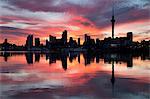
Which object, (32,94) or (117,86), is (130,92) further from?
(32,94)

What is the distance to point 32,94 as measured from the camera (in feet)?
66.6

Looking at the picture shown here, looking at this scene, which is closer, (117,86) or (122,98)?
(122,98)

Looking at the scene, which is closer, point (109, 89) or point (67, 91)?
point (67, 91)

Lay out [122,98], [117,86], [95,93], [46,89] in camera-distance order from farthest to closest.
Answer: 1. [117,86]
2. [46,89]
3. [95,93]
4. [122,98]

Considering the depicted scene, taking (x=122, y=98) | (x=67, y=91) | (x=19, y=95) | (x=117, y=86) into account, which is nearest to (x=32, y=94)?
(x=19, y=95)

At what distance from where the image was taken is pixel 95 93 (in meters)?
20.9

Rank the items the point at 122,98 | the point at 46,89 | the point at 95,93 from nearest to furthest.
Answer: the point at 122,98 < the point at 95,93 < the point at 46,89

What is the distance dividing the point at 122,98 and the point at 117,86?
5453mm

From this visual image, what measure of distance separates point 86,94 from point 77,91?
1233 mm

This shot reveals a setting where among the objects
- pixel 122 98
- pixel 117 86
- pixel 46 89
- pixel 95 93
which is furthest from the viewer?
pixel 117 86

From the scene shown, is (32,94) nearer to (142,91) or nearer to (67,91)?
(67,91)

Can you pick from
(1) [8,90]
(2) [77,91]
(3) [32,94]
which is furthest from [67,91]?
(1) [8,90]

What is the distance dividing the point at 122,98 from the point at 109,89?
3.81 m

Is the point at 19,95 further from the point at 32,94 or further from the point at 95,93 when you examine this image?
the point at 95,93
